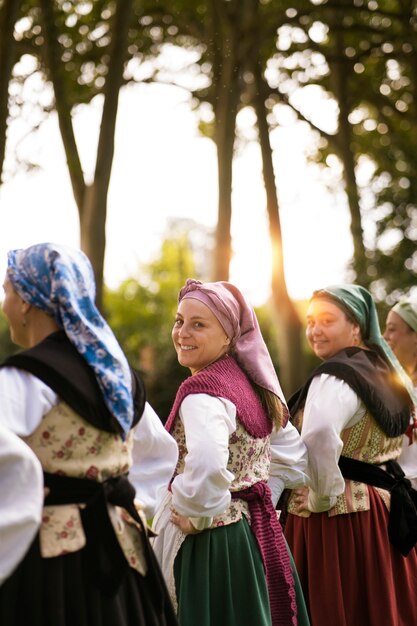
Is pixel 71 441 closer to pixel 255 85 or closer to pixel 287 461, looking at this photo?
pixel 287 461

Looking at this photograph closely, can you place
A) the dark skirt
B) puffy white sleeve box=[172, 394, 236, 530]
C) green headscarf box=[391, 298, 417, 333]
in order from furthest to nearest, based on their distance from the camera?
green headscarf box=[391, 298, 417, 333]
puffy white sleeve box=[172, 394, 236, 530]
the dark skirt

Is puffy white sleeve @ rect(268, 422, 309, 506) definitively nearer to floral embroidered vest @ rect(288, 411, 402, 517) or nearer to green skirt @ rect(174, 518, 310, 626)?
floral embroidered vest @ rect(288, 411, 402, 517)

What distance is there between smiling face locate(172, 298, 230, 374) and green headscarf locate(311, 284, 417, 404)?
39.6 inches

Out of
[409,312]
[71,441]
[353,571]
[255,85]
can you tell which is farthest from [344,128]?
[71,441]

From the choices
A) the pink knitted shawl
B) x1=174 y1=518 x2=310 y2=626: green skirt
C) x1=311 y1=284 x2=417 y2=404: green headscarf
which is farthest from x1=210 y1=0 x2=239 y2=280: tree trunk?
x1=174 y1=518 x2=310 y2=626: green skirt

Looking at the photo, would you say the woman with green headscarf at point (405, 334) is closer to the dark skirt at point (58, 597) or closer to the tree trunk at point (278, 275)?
the dark skirt at point (58, 597)

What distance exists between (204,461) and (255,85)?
9.99 metres

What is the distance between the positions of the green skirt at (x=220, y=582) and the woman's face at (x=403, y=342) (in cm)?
216

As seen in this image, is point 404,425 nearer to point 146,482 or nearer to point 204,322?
point 204,322

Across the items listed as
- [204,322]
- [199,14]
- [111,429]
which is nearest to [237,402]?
[204,322]

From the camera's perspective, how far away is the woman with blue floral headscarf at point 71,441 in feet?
8.70

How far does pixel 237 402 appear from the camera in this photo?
3738mm

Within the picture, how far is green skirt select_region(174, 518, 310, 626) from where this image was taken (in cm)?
366

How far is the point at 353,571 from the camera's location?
453 cm
